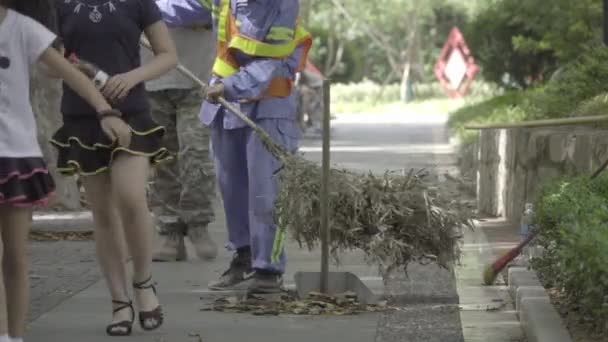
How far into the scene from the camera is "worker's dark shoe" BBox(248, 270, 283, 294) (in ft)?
27.9

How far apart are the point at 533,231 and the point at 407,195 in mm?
694

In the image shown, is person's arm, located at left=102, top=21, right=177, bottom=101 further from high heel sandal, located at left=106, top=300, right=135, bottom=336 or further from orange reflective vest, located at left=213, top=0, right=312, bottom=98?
high heel sandal, located at left=106, top=300, right=135, bottom=336

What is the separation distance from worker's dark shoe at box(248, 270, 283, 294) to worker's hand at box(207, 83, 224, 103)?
2.89 ft

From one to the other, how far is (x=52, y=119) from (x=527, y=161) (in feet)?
12.3

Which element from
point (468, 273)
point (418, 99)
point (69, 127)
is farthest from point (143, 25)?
point (418, 99)

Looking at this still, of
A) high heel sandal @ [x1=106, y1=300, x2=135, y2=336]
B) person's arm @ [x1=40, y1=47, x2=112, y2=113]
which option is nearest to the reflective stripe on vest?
person's arm @ [x1=40, y1=47, x2=112, y2=113]

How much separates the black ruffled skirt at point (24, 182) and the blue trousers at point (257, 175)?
6.70 feet

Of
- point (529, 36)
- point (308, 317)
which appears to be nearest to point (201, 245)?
point (308, 317)

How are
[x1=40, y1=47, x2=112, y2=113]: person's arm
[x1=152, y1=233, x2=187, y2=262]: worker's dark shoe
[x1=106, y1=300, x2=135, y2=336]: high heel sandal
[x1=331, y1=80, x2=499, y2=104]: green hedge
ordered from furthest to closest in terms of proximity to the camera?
[x1=331, y1=80, x2=499, y2=104]: green hedge
[x1=152, y1=233, x2=187, y2=262]: worker's dark shoe
[x1=106, y1=300, x2=135, y2=336]: high heel sandal
[x1=40, y1=47, x2=112, y2=113]: person's arm

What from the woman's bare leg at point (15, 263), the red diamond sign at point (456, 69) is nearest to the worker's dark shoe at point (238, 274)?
the woman's bare leg at point (15, 263)

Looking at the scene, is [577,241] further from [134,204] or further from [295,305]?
[295,305]

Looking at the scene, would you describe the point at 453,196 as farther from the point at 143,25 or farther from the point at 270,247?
the point at 143,25

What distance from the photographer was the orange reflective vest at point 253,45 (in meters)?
8.43

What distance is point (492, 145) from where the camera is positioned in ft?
45.2
